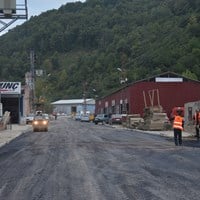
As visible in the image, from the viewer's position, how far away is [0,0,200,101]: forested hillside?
113 m

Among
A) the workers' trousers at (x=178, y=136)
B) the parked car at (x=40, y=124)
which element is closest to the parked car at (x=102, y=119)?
the parked car at (x=40, y=124)

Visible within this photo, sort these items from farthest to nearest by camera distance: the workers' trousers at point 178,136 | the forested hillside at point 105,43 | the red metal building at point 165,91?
the forested hillside at point 105,43, the red metal building at point 165,91, the workers' trousers at point 178,136

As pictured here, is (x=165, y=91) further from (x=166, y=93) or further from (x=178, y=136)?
(x=178, y=136)

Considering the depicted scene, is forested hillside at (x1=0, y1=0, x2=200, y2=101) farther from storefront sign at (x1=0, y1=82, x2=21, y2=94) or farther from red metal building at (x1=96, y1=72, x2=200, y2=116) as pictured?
storefront sign at (x1=0, y1=82, x2=21, y2=94)

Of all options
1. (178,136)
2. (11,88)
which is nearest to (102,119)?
(11,88)

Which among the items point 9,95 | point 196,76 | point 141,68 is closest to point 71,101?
point 141,68

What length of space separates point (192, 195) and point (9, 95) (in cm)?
6763

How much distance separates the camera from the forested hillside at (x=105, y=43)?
112938 millimetres

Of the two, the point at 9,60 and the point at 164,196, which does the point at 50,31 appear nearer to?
the point at 9,60

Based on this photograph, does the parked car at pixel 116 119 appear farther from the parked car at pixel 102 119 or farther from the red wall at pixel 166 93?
the parked car at pixel 102 119

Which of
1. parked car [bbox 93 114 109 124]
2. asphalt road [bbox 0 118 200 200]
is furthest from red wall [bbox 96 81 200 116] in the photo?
asphalt road [bbox 0 118 200 200]

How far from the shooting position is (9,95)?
76625 mm

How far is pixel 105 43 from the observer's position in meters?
159

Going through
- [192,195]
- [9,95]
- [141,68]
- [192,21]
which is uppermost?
[192,21]
